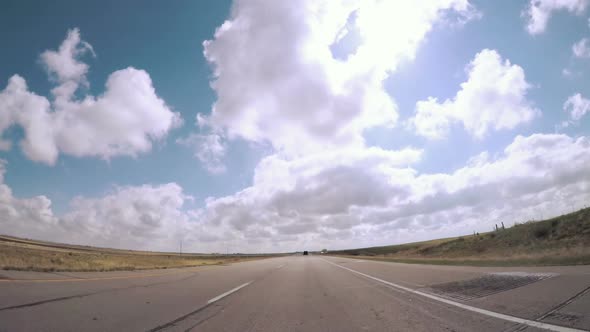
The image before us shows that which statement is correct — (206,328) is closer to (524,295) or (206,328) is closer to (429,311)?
(429,311)

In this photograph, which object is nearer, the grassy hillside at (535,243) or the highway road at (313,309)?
the highway road at (313,309)

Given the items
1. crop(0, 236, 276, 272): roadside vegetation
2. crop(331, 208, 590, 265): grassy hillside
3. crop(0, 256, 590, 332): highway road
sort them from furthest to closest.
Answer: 1. crop(331, 208, 590, 265): grassy hillside
2. crop(0, 236, 276, 272): roadside vegetation
3. crop(0, 256, 590, 332): highway road

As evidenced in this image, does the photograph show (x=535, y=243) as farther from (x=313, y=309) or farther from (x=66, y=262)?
(x=66, y=262)

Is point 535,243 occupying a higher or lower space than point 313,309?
lower

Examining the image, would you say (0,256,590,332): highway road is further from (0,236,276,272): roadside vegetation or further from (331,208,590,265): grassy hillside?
(331,208,590,265): grassy hillside

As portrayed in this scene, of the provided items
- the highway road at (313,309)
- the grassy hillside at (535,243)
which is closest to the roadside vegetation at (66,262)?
the highway road at (313,309)

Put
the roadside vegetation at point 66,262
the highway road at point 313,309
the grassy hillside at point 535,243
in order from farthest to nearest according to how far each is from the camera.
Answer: the grassy hillside at point 535,243 < the roadside vegetation at point 66,262 < the highway road at point 313,309

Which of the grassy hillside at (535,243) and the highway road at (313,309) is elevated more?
the highway road at (313,309)

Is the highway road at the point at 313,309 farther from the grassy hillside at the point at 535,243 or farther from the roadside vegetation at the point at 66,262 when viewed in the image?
the grassy hillside at the point at 535,243

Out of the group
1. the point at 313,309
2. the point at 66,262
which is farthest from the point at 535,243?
the point at 66,262

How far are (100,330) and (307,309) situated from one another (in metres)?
3.86

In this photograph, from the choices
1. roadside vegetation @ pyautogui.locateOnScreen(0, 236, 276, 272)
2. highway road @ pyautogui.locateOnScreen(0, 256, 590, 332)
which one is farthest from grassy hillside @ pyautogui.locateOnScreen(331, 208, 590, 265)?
roadside vegetation @ pyautogui.locateOnScreen(0, 236, 276, 272)

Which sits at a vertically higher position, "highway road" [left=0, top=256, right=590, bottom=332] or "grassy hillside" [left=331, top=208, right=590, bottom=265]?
"highway road" [left=0, top=256, right=590, bottom=332]

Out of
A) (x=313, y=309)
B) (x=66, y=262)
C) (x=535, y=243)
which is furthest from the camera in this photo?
(x=535, y=243)
